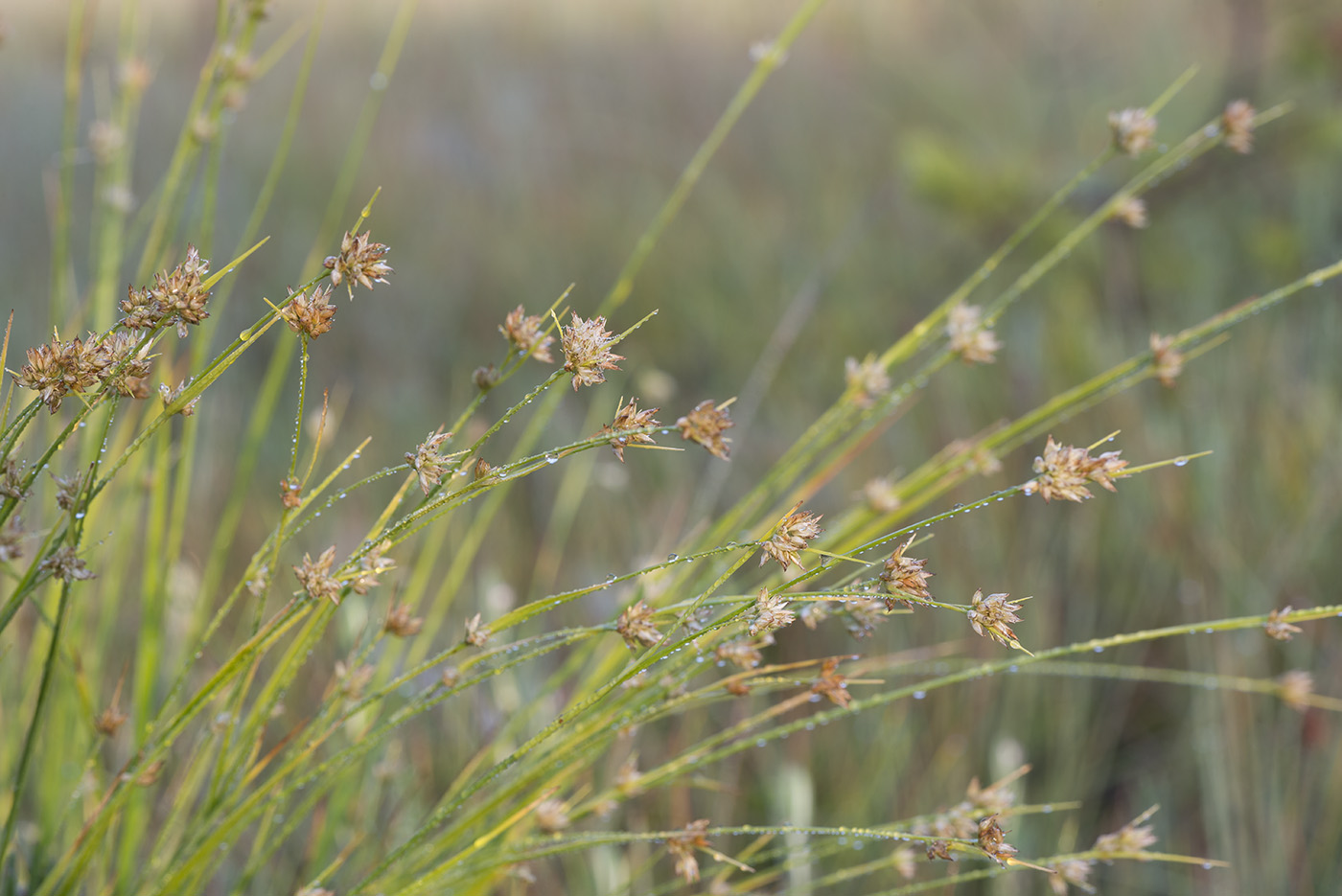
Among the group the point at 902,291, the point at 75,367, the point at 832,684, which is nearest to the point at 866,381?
the point at 832,684

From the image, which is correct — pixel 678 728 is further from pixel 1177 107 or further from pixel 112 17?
pixel 112 17

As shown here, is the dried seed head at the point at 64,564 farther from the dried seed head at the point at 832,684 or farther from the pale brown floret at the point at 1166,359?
the pale brown floret at the point at 1166,359

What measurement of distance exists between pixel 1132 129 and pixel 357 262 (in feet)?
2.84

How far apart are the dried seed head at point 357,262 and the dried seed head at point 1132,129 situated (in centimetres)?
82

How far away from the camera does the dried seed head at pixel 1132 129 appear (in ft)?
3.55

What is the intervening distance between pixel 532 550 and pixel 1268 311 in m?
2.37

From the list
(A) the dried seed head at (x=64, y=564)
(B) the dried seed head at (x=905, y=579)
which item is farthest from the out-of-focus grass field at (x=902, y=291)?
(A) the dried seed head at (x=64, y=564)

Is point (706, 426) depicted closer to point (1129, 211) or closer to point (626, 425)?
point (626, 425)

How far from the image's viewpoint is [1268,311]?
120 inches

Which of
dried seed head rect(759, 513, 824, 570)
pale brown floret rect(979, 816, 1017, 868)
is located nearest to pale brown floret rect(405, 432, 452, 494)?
dried seed head rect(759, 513, 824, 570)

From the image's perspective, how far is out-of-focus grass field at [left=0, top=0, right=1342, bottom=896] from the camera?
179 centimetres

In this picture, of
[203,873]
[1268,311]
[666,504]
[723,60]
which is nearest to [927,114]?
[723,60]

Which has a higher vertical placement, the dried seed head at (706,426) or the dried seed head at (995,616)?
the dried seed head at (706,426)

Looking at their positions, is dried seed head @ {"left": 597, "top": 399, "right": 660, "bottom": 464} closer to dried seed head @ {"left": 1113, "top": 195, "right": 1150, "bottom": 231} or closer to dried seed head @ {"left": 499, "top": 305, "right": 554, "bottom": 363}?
dried seed head @ {"left": 499, "top": 305, "right": 554, "bottom": 363}
